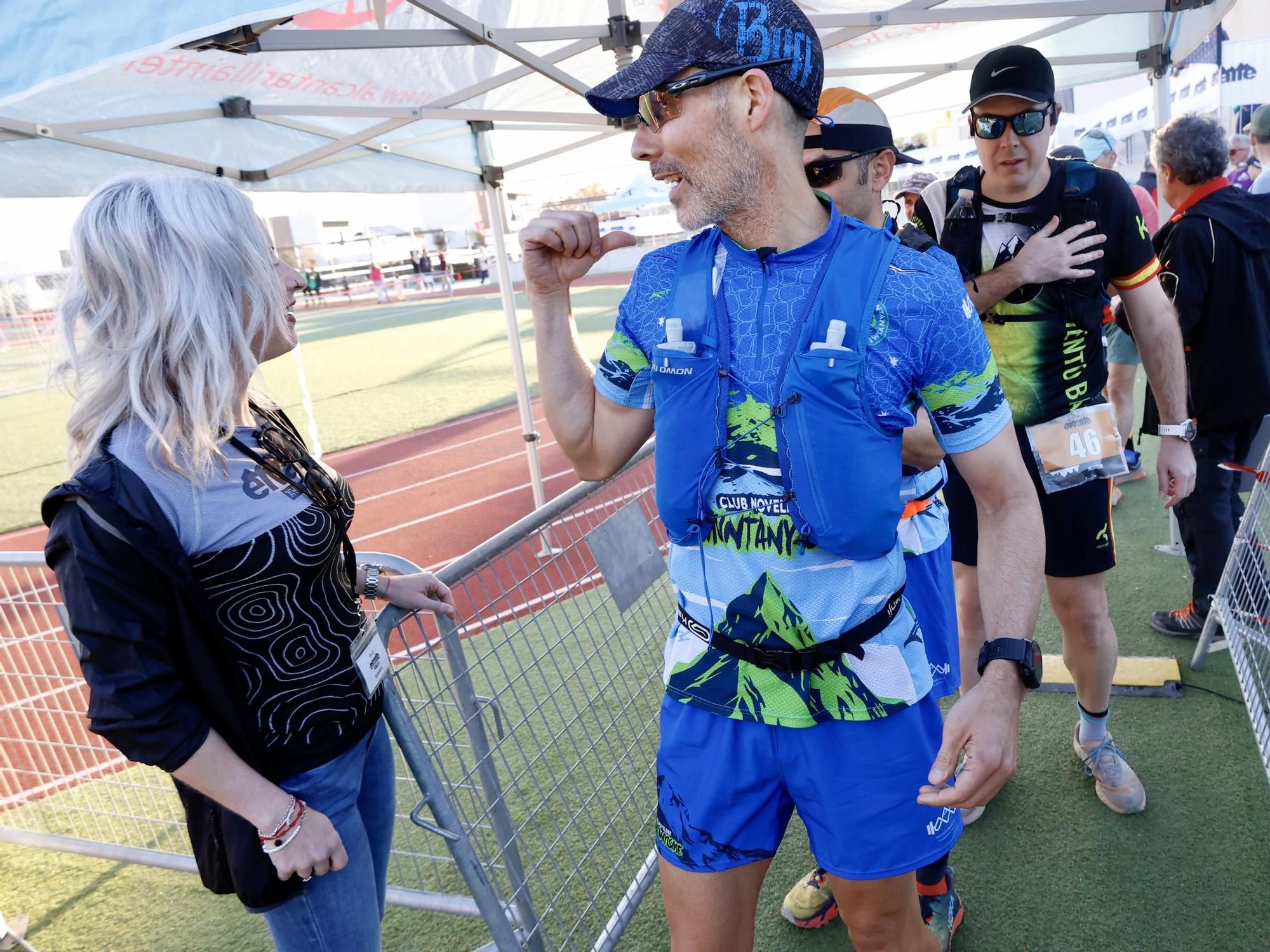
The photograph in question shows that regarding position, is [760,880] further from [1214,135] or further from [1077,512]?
[1214,135]

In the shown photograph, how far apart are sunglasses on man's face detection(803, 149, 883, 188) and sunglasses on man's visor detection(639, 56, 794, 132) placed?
36.7 inches

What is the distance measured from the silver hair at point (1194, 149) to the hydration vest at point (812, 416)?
3.12 m

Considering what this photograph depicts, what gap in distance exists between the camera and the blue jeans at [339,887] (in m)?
1.73

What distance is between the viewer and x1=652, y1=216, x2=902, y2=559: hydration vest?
146 cm

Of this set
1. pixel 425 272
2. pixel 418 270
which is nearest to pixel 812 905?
pixel 418 270

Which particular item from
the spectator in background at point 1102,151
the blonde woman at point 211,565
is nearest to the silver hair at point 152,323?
the blonde woman at point 211,565

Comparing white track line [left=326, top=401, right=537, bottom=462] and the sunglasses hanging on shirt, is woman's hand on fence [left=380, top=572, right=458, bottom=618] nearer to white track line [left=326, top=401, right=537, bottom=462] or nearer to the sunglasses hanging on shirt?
the sunglasses hanging on shirt

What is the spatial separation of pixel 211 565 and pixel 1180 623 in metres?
4.25

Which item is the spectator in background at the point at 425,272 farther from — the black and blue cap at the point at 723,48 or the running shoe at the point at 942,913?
the black and blue cap at the point at 723,48

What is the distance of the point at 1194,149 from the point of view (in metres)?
3.82

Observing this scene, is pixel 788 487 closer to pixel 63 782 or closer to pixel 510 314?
pixel 63 782

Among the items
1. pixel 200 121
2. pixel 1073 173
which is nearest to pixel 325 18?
pixel 200 121

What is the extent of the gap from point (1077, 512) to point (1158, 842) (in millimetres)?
1125

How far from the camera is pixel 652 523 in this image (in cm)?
320
